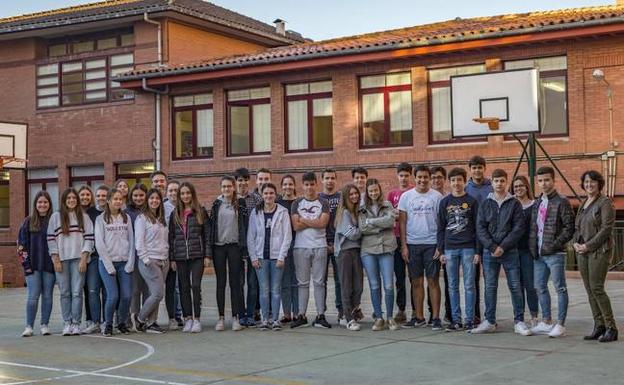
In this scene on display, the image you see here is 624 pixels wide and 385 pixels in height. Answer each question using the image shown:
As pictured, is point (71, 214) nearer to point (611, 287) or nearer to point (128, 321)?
point (128, 321)

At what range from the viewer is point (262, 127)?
26.5 metres

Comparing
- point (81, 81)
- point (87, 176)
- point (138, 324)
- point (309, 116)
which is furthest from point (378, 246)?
point (81, 81)

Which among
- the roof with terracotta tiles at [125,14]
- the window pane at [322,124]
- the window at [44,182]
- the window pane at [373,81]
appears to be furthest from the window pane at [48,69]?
the window pane at [373,81]

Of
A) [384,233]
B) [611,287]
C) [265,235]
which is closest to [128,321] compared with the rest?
[265,235]

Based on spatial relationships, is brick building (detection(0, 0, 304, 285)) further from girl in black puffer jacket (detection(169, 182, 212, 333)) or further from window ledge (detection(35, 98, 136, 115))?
girl in black puffer jacket (detection(169, 182, 212, 333))

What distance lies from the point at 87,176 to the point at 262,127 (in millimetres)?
6533

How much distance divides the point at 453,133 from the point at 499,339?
11023mm

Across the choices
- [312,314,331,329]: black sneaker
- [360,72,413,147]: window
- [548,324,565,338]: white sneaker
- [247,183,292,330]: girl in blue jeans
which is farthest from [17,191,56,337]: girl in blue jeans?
[360,72,413,147]: window

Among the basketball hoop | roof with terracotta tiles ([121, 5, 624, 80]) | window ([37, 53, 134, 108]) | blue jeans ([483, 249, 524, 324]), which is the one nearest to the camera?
blue jeans ([483, 249, 524, 324])

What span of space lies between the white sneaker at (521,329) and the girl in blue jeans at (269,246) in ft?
9.68

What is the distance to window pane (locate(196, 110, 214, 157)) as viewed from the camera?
1074 inches

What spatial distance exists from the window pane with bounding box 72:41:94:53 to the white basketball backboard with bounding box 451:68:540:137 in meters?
13.9

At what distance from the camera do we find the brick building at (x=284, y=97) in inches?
866

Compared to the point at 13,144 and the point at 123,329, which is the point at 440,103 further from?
the point at 123,329
